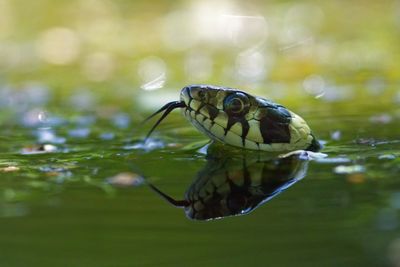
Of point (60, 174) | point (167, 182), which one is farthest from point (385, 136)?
point (60, 174)

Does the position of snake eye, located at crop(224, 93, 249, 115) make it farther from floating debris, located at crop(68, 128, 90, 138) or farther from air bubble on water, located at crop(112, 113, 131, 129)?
air bubble on water, located at crop(112, 113, 131, 129)

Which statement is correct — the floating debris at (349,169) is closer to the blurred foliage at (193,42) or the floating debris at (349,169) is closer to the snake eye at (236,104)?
the snake eye at (236,104)

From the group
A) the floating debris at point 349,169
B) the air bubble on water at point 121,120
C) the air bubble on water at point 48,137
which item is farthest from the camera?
the air bubble on water at point 121,120

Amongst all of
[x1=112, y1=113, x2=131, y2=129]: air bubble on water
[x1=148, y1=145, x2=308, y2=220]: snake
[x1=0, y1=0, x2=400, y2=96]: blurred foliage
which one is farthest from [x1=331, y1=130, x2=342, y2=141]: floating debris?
[x1=0, y1=0, x2=400, y2=96]: blurred foliage

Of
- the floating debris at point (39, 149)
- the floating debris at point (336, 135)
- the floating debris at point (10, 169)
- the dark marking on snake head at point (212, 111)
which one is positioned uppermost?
the dark marking on snake head at point (212, 111)

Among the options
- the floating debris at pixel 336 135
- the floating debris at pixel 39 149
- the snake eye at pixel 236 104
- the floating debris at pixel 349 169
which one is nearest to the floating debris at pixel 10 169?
the floating debris at pixel 39 149

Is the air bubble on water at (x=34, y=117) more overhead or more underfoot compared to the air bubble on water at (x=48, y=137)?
more overhead

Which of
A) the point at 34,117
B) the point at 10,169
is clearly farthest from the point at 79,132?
the point at 10,169

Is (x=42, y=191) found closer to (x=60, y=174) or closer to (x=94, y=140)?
(x=60, y=174)
